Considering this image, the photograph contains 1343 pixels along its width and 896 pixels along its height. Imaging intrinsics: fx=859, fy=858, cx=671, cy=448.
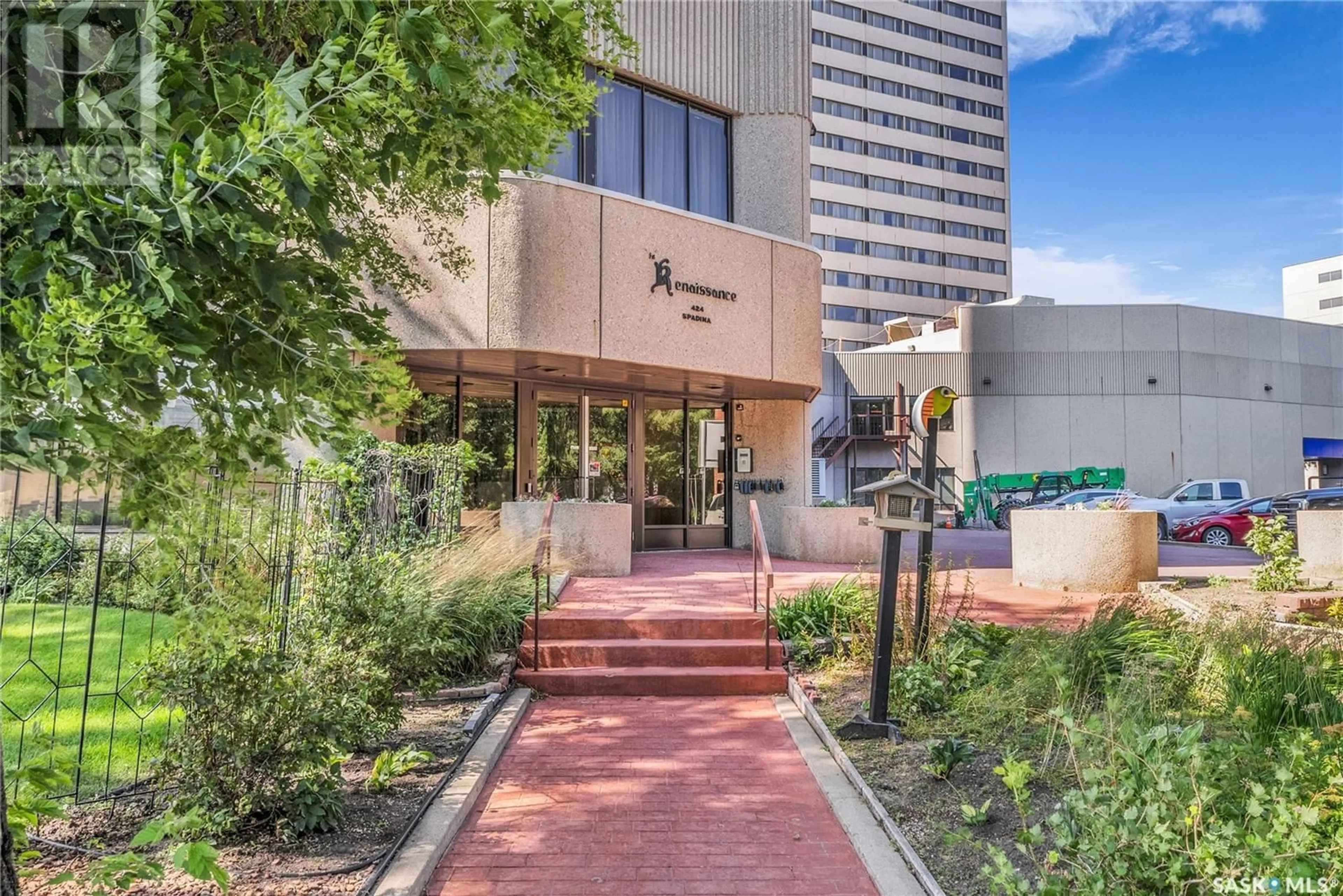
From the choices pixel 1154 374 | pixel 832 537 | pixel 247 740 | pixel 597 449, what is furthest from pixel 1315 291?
pixel 247 740

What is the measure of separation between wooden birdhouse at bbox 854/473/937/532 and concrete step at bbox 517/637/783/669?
2658 millimetres

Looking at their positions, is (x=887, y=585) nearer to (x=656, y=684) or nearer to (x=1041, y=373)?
(x=656, y=684)

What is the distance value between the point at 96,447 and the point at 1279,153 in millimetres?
43410

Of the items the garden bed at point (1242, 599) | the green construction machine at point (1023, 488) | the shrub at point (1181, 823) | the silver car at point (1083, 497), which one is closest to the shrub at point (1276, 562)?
the garden bed at point (1242, 599)

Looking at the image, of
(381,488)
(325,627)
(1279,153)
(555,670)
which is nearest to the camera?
(325,627)

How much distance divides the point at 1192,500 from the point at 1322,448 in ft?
82.1

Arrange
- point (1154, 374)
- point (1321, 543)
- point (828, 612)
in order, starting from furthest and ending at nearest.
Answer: point (1154, 374) < point (1321, 543) < point (828, 612)

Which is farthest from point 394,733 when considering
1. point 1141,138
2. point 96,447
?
point 1141,138

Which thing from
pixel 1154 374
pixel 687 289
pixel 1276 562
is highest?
pixel 1154 374

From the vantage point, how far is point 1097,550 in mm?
11438

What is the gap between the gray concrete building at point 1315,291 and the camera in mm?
78812

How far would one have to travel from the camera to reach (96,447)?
2.25 metres

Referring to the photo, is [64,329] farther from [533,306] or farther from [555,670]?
[533,306]

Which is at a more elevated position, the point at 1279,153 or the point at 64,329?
the point at 1279,153
